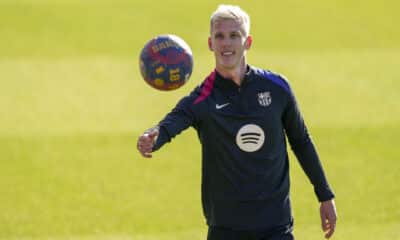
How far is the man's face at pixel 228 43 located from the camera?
6.57 meters

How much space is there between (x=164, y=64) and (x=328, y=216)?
72.4 inches

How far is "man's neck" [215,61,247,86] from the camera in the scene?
6.71 m

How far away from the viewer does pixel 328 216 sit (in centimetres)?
708

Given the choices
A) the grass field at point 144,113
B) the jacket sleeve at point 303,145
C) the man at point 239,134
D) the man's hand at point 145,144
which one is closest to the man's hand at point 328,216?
the jacket sleeve at point 303,145

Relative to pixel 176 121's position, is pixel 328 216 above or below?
below

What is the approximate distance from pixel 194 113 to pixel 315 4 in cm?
1756

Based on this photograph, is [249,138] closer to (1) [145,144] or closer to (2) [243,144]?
(2) [243,144]

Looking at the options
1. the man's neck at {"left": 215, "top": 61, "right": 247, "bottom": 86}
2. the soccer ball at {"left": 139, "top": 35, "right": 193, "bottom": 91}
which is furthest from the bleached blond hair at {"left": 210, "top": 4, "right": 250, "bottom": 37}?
the soccer ball at {"left": 139, "top": 35, "right": 193, "bottom": 91}

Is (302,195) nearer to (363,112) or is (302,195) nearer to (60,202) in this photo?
(60,202)

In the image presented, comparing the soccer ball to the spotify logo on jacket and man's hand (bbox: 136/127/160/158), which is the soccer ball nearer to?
the spotify logo on jacket

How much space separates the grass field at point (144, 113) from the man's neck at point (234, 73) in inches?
157

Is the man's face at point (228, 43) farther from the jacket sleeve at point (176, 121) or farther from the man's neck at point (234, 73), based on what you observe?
the jacket sleeve at point (176, 121)

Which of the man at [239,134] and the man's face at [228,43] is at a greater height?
the man's face at [228,43]

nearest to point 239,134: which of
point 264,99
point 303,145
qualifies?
point 264,99
